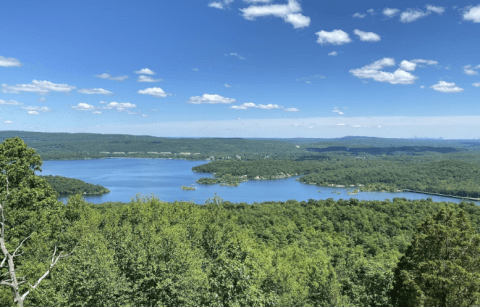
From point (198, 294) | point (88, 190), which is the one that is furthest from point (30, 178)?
point (88, 190)

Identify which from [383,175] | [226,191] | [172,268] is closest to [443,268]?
[172,268]

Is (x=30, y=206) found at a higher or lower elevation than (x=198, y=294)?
higher

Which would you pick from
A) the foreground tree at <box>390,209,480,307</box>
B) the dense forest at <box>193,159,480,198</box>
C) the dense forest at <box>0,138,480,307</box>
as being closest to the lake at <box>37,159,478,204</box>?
the dense forest at <box>193,159,480,198</box>

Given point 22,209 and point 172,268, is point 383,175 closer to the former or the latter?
point 172,268

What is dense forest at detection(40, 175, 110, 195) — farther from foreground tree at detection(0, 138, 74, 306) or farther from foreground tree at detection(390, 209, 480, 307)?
foreground tree at detection(390, 209, 480, 307)

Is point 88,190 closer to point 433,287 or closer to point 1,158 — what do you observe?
point 1,158

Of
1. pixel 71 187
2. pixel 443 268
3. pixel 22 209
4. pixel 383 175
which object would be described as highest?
pixel 22 209

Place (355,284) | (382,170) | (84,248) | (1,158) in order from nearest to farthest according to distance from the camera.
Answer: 1. (1,158)
2. (84,248)
3. (355,284)
4. (382,170)
